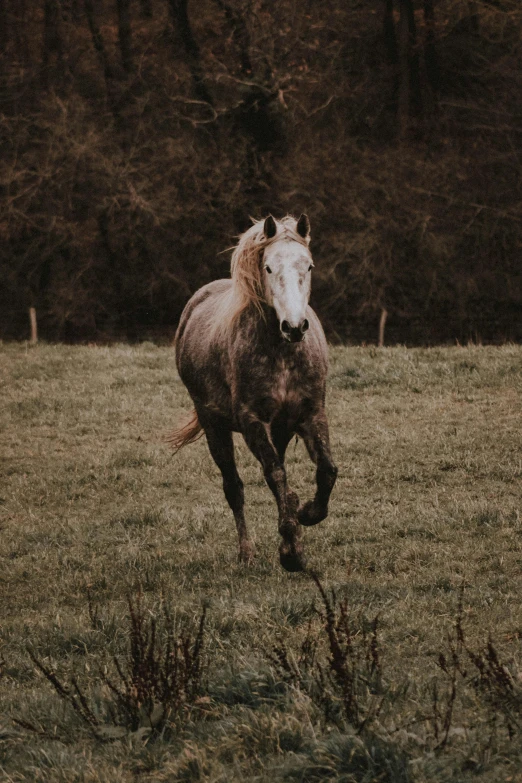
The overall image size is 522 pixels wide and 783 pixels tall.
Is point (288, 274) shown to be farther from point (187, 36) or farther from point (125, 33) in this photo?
point (125, 33)

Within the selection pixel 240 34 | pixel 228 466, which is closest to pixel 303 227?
pixel 228 466

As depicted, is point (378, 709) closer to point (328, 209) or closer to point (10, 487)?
point (10, 487)

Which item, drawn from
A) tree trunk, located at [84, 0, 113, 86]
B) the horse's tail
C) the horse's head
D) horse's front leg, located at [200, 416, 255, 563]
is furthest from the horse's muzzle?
tree trunk, located at [84, 0, 113, 86]

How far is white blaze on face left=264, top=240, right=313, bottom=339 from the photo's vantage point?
5.89 metres

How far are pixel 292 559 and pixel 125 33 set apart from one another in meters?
25.9

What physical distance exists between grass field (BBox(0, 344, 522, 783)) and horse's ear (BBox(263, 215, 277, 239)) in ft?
7.52

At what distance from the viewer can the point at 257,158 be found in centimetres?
2738

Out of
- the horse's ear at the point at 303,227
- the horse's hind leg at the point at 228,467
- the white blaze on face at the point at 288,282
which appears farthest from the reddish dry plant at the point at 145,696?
the horse's hind leg at the point at 228,467

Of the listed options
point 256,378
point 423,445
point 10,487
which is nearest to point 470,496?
point 423,445

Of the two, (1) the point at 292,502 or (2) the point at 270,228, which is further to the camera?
(2) the point at 270,228

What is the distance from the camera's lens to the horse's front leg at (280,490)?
244 inches

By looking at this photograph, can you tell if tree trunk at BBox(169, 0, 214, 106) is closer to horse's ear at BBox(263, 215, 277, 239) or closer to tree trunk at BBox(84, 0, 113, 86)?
tree trunk at BBox(84, 0, 113, 86)

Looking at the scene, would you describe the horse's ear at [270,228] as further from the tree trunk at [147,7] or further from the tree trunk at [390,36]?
the tree trunk at [390,36]

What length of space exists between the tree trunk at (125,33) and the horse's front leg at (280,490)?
24.5 m
